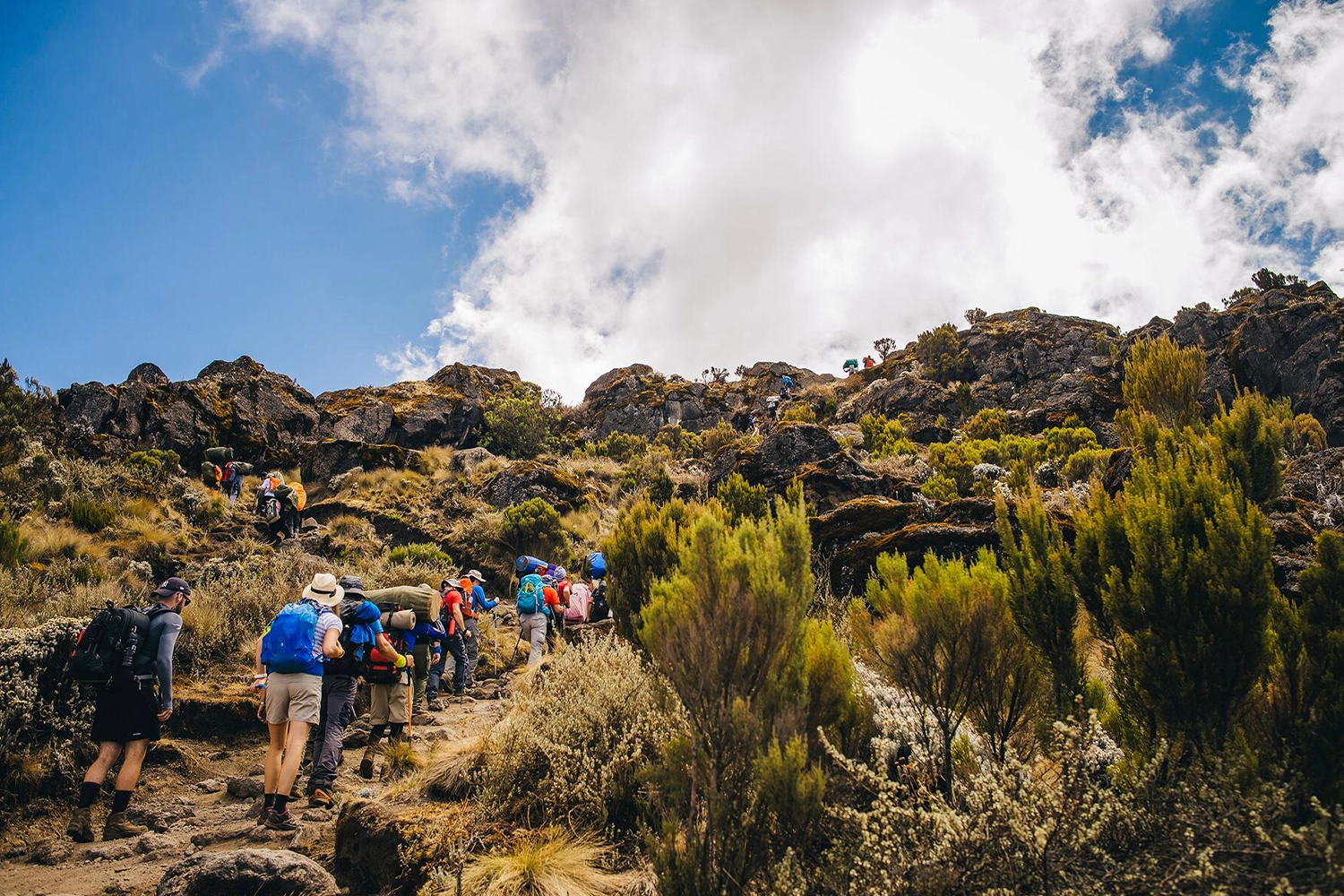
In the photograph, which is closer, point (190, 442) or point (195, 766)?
point (195, 766)

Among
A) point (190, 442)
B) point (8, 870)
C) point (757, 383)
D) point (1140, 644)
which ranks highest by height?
point (757, 383)

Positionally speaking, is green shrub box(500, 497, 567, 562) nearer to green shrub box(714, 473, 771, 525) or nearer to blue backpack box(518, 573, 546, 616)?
green shrub box(714, 473, 771, 525)

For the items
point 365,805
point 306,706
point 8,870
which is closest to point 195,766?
point 8,870

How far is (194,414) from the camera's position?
20500mm

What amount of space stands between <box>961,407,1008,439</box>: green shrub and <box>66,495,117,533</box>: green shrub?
2388 centimetres

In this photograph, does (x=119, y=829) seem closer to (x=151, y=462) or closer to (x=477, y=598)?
(x=477, y=598)

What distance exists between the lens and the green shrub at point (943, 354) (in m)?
34.2

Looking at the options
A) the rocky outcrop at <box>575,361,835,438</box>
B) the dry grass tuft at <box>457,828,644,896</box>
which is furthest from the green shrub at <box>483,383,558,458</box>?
the dry grass tuft at <box>457,828,644,896</box>

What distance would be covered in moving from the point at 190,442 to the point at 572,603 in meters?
16.5

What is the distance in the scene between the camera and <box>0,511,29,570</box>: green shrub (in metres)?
9.76

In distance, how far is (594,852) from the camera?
3.83 meters

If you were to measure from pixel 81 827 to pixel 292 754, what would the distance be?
1549mm

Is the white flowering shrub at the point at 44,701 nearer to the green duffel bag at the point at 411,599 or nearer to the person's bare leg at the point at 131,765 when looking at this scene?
the person's bare leg at the point at 131,765

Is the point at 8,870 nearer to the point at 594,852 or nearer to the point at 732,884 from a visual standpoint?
the point at 594,852
